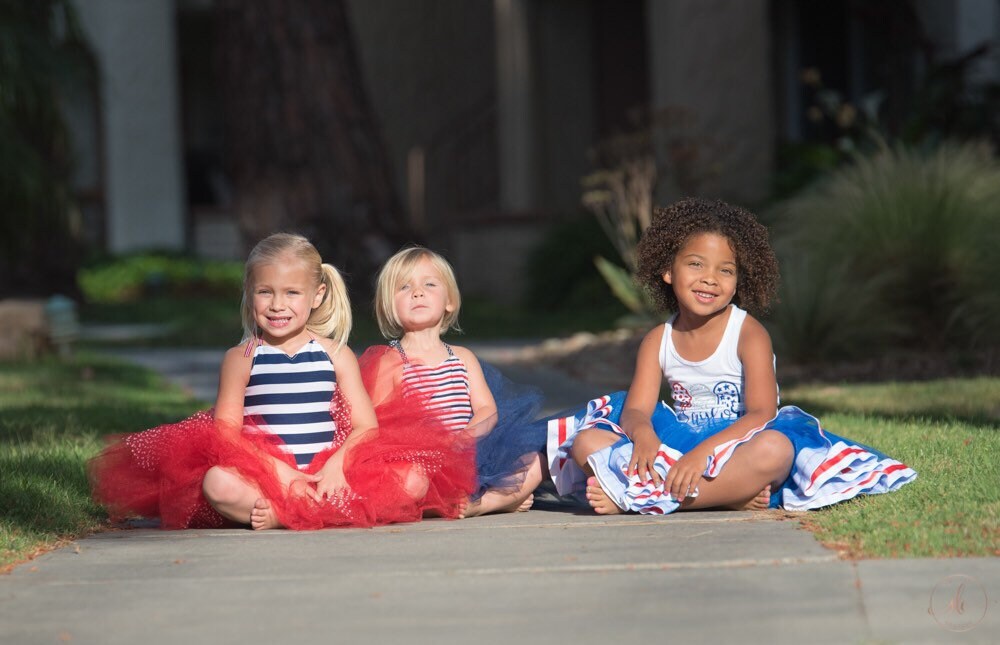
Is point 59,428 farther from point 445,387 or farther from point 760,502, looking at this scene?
point 760,502

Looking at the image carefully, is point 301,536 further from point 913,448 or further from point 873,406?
point 873,406

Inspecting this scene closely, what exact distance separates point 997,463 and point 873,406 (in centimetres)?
187

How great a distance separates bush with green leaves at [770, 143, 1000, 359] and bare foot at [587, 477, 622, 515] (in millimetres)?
4121

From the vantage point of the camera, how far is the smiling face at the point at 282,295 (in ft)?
14.8

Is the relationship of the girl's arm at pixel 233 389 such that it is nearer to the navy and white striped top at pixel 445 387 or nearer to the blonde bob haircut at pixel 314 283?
the blonde bob haircut at pixel 314 283

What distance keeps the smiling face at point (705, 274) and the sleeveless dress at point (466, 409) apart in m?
0.68

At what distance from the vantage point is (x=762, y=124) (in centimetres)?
1303

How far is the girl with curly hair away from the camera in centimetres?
436

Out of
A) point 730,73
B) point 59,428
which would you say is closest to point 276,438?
point 59,428

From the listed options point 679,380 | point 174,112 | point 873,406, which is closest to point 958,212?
point 873,406

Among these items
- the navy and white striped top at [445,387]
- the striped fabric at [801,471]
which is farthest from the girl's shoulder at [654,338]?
the navy and white striped top at [445,387]

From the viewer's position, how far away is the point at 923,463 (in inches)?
186

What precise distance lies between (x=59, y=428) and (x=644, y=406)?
2941mm

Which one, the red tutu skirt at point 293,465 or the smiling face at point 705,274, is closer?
the red tutu skirt at point 293,465
